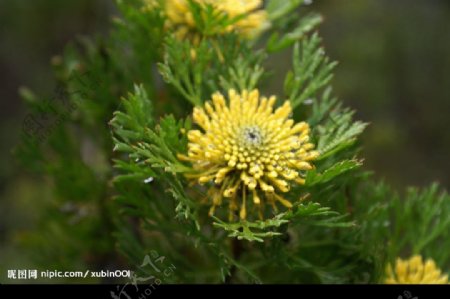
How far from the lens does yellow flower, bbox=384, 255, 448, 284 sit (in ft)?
4.04

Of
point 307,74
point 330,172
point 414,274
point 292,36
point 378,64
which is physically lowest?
point 414,274

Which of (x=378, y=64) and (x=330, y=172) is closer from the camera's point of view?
(x=330, y=172)

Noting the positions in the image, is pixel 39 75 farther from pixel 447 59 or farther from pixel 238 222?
pixel 238 222

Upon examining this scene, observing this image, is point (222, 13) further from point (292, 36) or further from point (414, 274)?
point (414, 274)

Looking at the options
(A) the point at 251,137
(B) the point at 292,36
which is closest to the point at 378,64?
Answer: (B) the point at 292,36

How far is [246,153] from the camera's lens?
110 cm

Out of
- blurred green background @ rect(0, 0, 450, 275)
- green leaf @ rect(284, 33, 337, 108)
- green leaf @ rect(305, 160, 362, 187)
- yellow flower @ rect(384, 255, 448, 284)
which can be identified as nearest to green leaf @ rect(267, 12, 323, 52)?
green leaf @ rect(284, 33, 337, 108)

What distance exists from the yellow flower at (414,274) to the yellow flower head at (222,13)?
65cm

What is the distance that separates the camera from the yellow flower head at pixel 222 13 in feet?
4.25

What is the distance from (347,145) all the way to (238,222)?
261 millimetres

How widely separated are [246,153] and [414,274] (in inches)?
19.7

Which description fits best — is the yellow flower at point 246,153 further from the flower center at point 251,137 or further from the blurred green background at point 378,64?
the blurred green background at point 378,64

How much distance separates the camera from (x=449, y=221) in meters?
1.33
